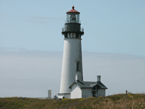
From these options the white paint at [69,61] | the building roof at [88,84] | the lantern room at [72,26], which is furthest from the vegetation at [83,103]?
the lantern room at [72,26]

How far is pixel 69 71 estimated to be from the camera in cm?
5291

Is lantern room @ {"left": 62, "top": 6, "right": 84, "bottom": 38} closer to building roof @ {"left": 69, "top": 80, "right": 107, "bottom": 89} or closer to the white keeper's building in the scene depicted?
the white keeper's building

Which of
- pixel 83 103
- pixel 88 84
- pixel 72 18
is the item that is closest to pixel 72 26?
pixel 72 18

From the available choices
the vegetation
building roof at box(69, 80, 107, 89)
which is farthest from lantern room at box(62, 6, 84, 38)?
the vegetation

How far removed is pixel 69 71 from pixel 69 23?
8.37 m

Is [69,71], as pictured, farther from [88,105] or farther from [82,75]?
[88,105]

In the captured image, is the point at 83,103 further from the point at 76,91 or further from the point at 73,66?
the point at 73,66

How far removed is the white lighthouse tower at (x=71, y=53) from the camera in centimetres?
5278

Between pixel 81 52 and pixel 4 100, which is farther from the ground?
pixel 81 52

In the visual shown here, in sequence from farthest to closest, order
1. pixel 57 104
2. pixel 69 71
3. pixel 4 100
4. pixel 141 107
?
pixel 69 71
pixel 4 100
pixel 57 104
pixel 141 107

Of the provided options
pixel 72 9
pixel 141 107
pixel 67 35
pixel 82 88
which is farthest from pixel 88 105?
pixel 72 9

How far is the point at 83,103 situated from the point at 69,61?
16.6 meters

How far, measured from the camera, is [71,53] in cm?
5356

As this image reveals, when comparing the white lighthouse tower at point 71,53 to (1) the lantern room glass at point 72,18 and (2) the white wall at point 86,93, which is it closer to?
(1) the lantern room glass at point 72,18
